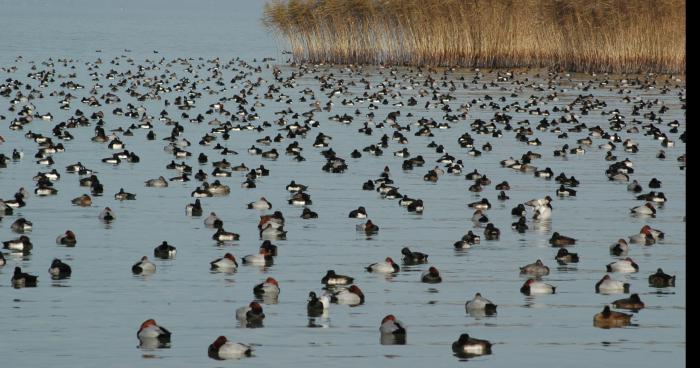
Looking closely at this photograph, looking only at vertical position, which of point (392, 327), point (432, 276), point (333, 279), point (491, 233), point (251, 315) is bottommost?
point (392, 327)

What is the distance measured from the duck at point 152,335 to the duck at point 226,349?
3.00 ft

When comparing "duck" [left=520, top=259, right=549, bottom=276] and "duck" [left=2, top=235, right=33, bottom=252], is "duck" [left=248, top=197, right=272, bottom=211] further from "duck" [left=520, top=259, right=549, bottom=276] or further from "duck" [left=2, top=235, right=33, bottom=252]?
"duck" [left=520, top=259, right=549, bottom=276]

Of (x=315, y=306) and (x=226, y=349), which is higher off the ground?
(x=315, y=306)

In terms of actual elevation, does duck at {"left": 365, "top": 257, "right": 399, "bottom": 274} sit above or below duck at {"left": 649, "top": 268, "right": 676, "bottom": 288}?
above

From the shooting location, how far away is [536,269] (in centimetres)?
1959

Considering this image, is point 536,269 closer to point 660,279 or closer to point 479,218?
point 660,279

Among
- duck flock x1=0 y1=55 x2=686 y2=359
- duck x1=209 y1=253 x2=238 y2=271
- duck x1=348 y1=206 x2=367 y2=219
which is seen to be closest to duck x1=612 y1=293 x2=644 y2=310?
duck flock x1=0 y1=55 x2=686 y2=359

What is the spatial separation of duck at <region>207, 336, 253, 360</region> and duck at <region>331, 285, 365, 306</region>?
139 inches

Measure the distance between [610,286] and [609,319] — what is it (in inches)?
95.6

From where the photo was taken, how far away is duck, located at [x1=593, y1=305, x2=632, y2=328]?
635 inches

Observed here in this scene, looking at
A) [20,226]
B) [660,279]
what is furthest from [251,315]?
[20,226]

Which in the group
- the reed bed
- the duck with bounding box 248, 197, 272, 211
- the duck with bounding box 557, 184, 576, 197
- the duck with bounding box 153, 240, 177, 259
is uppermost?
the reed bed

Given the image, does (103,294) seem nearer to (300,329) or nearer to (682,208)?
(300,329)

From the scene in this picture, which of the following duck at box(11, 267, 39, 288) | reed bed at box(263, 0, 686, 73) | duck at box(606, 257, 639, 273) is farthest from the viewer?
reed bed at box(263, 0, 686, 73)
